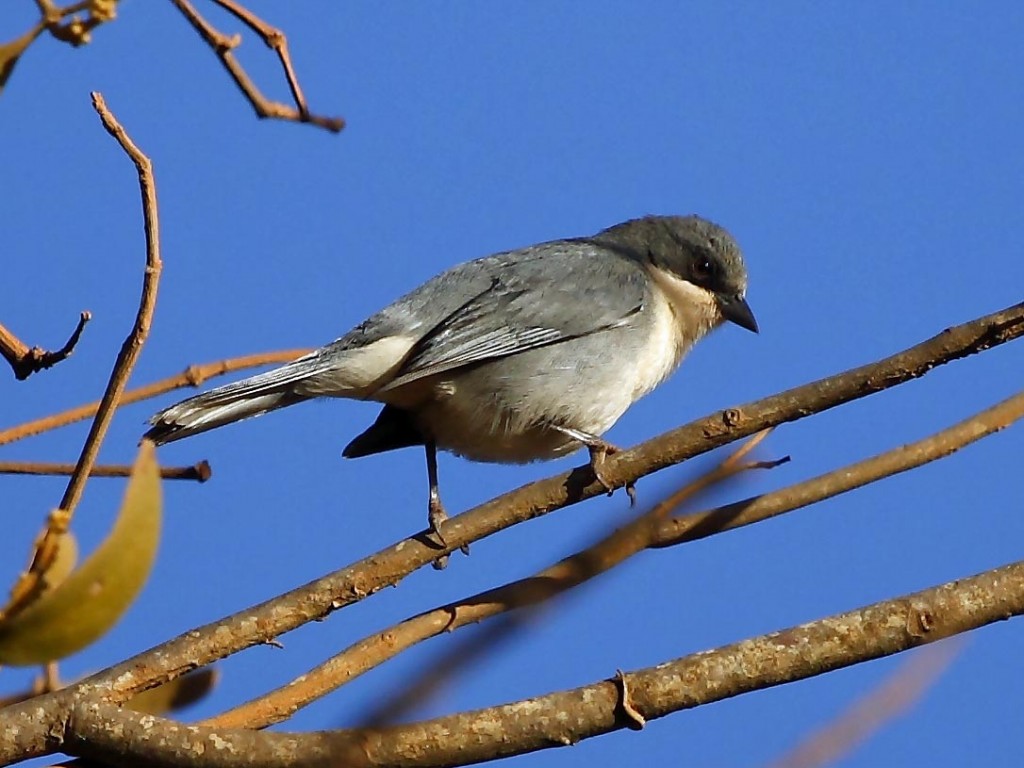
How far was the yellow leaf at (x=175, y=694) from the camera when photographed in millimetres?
2551

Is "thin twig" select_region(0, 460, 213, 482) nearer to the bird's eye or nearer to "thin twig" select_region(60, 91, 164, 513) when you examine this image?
"thin twig" select_region(60, 91, 164, 513)

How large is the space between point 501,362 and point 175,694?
10.1 ft

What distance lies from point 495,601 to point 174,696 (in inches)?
29.3

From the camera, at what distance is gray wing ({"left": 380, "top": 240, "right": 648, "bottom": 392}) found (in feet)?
17.9

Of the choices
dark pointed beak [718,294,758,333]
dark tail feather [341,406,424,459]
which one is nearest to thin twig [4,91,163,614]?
dark tail feather [341,406,424,459]

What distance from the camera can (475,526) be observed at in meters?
3.30

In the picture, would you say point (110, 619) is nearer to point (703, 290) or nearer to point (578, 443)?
point (578, 443)

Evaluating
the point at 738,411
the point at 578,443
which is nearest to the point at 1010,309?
the point at 738,411

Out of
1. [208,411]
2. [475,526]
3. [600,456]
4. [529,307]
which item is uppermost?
[529,307]

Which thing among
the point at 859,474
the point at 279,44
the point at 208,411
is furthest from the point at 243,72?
the point at 208,411

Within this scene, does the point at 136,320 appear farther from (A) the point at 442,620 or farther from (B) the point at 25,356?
(A) the point at 442,620

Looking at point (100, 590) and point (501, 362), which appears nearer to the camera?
point (100, 590)

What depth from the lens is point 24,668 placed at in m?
1.53

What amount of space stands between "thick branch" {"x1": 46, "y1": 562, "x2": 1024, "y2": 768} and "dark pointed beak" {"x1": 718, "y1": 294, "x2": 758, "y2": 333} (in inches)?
154
